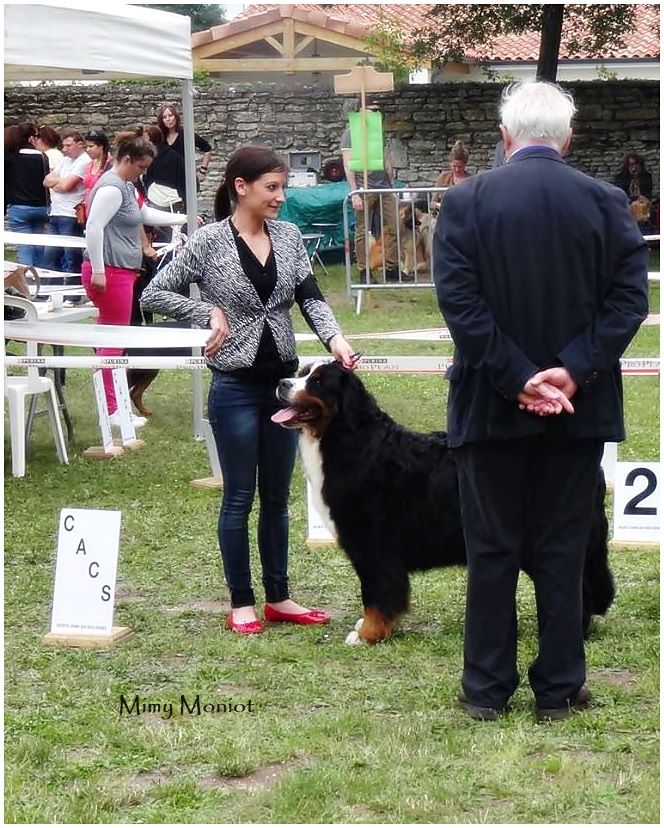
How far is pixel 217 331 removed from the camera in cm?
471

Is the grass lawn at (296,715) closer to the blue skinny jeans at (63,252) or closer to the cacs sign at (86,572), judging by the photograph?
the cacs sign at (86,572)

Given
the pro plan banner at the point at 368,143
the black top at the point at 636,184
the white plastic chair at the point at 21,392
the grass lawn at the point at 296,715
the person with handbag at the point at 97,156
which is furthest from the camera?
the black top at the point at 636,184

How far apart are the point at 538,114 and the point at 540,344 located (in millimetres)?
682

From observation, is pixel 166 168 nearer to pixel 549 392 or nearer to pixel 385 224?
pixel 385 224

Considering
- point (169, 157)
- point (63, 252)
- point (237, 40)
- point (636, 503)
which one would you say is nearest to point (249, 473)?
point (636, 503)

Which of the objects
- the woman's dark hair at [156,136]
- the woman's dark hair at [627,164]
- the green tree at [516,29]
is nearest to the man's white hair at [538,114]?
the woman's dark hair at [156,136]

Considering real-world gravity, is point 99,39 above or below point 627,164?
below

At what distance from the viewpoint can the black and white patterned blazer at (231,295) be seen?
483 cm

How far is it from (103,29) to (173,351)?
7.63 feet

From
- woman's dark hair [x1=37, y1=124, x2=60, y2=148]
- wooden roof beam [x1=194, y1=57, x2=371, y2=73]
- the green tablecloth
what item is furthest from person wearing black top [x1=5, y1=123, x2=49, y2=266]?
wooden roof beam [x1=194, y1=57, x2=371, y2=73]

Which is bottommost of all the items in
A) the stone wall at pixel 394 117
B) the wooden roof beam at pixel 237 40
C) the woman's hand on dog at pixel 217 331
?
the woman's hand on dog at pixel 217 331

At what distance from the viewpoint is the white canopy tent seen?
7348mm

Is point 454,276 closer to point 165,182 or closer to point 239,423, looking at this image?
point 239,423

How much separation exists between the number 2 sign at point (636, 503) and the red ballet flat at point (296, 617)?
5.40 ft
